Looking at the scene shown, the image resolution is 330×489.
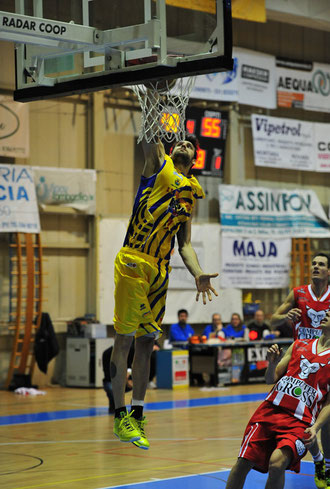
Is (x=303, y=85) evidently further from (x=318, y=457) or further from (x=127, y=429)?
(x=127, y=429)

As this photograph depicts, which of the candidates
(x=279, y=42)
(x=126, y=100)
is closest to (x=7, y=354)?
(x=126, y=100)

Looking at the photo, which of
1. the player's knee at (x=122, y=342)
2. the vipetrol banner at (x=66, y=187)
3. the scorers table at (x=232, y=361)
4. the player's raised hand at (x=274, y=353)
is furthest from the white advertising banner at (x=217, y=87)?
the player's raised hand at (x=274, y=353)

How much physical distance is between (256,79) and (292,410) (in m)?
15.5

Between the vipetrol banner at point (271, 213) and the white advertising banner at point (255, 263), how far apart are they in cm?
22

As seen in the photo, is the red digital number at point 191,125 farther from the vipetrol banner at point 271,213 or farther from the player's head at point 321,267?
the player's head at point 321,267

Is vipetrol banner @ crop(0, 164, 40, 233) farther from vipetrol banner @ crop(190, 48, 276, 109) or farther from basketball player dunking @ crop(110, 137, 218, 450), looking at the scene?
basketball player dunking @ crop(110, 137, 218, 450)

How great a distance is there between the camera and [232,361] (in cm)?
1766

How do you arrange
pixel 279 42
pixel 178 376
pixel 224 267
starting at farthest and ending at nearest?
pixel 279 42 < pixel 224 267 < pixel 178 376

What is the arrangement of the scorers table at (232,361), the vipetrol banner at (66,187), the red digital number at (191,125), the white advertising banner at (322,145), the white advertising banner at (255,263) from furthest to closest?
the white advertising banner at (322,145)
the white advertising banner at (255,263)
the red digital number at (191,125)
the vipetrol banner at (66,187)
the scorers table at (232,361)

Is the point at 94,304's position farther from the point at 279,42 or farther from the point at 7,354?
the point at 279,42

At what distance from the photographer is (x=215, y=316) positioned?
61.5ft

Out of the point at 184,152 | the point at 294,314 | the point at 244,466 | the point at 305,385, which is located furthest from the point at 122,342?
the point at 294,314

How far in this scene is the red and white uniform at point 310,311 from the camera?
8.23 metres

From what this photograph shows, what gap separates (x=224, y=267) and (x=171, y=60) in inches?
559
